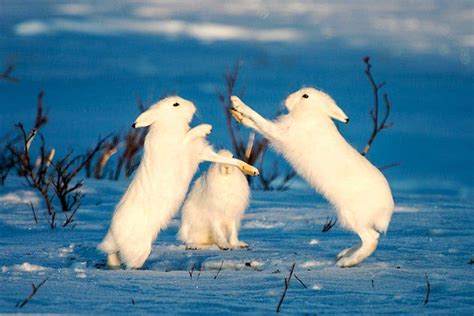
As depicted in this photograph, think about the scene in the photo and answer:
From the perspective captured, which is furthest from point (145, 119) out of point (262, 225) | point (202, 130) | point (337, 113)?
point (262, 225)

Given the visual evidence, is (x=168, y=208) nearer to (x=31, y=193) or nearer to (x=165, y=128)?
(x=165, y=128)

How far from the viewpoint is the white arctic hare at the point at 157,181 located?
552 cm

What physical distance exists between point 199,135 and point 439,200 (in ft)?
20.9

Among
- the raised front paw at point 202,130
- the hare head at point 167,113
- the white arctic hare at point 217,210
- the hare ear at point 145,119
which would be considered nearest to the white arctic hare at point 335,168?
the raised front paw at point 202,130

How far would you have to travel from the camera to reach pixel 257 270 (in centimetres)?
536

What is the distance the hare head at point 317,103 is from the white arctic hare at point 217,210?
3.99ft

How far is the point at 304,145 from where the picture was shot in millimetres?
5633

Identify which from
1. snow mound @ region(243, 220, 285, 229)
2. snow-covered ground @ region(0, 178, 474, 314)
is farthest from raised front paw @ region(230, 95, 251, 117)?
snow mound @ region(243, 220, 285, 229)

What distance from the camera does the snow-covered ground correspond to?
13.2 ft

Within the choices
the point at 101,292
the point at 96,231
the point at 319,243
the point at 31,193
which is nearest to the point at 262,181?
the point at 31,193

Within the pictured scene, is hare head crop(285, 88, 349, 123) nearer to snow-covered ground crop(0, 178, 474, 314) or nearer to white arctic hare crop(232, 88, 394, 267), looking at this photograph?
white arctic hare crop(232, 88, 394, 267)

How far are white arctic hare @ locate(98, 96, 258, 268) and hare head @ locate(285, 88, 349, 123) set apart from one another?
26.5 inches

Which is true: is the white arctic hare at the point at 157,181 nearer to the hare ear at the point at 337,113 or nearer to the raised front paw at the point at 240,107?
the raised front paw at the point at 240,107

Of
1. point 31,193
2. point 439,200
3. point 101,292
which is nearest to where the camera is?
point 101,292
